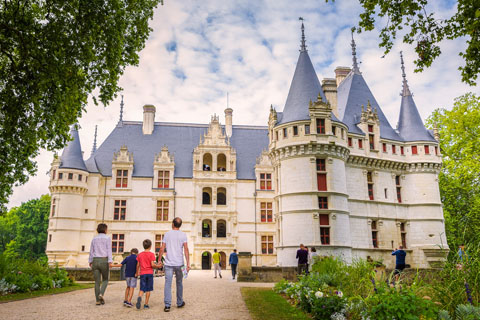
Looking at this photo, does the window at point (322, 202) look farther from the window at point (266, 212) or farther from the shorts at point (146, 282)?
the shorts at point (146, 282)

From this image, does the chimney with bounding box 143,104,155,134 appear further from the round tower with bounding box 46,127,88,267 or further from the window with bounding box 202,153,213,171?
the round tower with bounding box 46,127,88,267

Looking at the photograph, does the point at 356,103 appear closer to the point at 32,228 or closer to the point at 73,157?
the point at 73,157

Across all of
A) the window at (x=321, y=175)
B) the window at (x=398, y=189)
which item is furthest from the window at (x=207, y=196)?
the window at (x=398, y=189)

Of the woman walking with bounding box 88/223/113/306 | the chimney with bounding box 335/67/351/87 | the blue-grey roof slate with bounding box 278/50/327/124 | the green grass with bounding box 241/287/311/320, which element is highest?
the chimney with bounding box 335/67/351/87

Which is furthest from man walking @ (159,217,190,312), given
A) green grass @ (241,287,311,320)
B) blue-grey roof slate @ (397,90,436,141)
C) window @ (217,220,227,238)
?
window @ (217,220,227,238)

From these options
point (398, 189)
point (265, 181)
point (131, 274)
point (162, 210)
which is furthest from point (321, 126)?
point (131, 274)

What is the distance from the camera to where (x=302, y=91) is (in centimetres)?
2597

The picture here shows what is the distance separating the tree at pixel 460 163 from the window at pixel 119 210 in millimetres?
25924

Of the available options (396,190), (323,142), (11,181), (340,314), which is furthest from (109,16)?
(396,190)

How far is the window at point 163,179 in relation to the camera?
3494 cm

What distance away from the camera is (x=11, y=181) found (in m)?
12.4

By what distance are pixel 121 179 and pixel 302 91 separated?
18138 mm

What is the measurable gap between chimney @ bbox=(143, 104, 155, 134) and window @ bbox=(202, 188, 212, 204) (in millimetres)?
8085

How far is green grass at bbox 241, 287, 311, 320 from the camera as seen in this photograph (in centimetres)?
798
